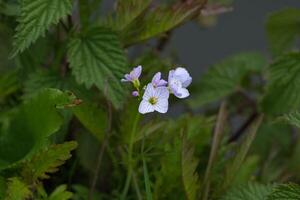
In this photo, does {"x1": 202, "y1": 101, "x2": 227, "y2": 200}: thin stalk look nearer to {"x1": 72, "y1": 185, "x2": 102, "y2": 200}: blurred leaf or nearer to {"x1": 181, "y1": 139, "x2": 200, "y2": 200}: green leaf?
{"x1": 181, "y1": 139, "x2": 200, "y2": 200}: green leaf

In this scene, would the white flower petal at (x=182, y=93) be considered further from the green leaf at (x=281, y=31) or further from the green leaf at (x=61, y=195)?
the green leaf at (x=281, y=31)

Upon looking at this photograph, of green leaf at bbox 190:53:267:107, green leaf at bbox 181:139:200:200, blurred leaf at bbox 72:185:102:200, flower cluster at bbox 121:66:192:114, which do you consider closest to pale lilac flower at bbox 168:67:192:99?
flower cluster at bbox 121:66:192:114

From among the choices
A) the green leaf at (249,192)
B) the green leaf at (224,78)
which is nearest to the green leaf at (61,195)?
the green leaf at (249,192)

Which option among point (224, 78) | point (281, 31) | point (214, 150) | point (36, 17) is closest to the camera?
point (36, 17)

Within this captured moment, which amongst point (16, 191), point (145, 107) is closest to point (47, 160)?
point (16, 191)

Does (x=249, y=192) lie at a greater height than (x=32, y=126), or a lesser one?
lesser

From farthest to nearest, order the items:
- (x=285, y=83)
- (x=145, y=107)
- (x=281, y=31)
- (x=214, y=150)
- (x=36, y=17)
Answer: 1. (x=281, y=31)
2. (x=285, y=83)
3. (x=214, y=150)
4. (x=36, y=17)
5. (x=145, y=107)

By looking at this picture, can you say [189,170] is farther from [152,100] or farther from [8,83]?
[8,83]
